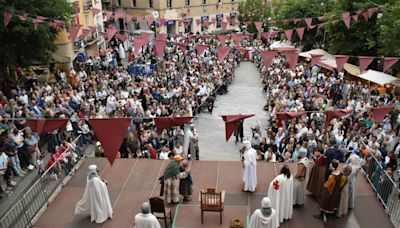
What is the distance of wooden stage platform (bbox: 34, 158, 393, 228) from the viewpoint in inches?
400

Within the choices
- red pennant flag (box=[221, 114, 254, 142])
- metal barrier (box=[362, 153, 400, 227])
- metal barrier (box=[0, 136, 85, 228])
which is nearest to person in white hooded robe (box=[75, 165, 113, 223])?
metal barrier (box=[0, 136, 85, 228])

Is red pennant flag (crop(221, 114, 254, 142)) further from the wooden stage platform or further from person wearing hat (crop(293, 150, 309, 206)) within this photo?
the wooden stage platform

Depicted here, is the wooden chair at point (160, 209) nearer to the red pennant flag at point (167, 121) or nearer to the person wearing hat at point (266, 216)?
the red pennant flag at point (167, 121)

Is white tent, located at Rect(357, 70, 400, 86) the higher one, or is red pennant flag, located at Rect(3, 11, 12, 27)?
red pennant flag, located at Rect(3, 11, 12, 27)

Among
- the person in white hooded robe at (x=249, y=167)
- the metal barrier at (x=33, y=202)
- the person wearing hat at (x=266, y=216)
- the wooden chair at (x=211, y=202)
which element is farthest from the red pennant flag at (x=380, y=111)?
the metal barrier at (x=33, y=202)

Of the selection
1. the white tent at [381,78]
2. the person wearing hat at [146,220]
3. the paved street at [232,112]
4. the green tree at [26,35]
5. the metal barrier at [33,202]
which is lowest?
the paved street at [232,112]

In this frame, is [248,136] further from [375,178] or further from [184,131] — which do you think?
[375,178]

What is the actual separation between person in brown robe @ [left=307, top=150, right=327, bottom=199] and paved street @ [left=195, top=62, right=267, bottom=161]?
20.1 ft

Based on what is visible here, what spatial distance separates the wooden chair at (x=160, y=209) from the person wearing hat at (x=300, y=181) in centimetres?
332

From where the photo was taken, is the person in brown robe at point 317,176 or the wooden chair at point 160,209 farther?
the person in brown robe at point 317,176

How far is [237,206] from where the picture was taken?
415 inches

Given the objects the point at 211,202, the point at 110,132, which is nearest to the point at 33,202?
the point at 110,132

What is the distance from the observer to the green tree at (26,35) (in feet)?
59.7

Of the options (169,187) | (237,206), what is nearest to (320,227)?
(237,206)
